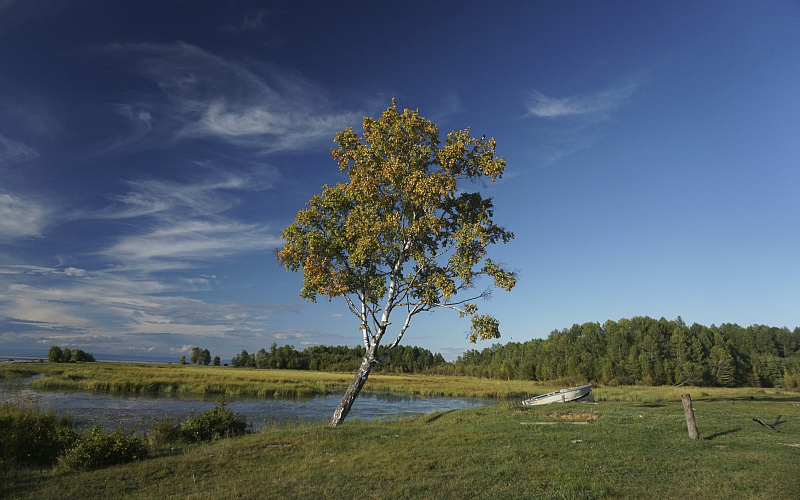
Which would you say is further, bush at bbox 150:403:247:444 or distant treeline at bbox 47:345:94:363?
distant treeline at bbox 47:345:94:363

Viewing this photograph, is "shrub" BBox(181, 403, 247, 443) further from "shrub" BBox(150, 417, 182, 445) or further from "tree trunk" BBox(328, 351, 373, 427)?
"tree trunk" BBox(328, 351, 373, 427)

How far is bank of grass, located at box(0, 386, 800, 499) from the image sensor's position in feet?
27.3

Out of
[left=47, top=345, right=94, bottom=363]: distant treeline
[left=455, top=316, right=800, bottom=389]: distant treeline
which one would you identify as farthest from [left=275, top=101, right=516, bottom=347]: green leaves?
[left=47, top=345, right=94, bottom=363]: distant treeline

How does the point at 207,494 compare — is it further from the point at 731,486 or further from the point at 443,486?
the point at 731,486

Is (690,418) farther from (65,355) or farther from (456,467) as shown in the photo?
(65,355)

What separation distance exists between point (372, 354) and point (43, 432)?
11959mm

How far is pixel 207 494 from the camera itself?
820 centimetres

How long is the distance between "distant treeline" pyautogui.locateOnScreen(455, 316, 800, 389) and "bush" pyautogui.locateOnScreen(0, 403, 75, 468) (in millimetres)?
92778

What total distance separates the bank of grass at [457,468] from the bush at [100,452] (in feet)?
1.52

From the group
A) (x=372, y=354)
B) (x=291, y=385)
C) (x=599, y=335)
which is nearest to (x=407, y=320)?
(x=372, y=354)

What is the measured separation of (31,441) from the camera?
1176 cm

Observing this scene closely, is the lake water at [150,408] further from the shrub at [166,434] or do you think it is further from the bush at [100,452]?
the bush at [100,452]

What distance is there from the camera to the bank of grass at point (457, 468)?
8.33 meters

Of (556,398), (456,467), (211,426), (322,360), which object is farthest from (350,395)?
(322,360)
